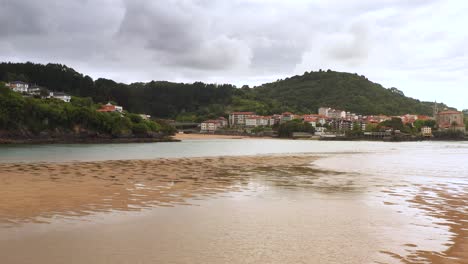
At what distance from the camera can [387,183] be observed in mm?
19375

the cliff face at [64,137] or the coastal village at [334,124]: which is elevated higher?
the coastal village at [334,124]

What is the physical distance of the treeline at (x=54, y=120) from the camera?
7162 cm

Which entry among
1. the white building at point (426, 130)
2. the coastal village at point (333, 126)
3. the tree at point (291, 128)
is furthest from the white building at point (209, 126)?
the white building at point (426, 130)

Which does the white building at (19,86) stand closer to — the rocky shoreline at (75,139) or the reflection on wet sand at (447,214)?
the rocky shoreline at (75,139)

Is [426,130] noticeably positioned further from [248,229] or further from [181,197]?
[248,229]

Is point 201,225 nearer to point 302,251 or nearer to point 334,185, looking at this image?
point 302,251

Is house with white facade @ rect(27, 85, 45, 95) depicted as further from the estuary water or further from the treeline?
the estuary water

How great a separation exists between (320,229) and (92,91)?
143824mm

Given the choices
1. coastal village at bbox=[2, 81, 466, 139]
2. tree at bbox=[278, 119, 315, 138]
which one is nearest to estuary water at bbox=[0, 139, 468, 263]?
coastal village at bbox=[2, 81, 466, 139]

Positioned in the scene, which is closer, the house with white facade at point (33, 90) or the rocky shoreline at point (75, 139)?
the rocky shoreline at point (75, 139)

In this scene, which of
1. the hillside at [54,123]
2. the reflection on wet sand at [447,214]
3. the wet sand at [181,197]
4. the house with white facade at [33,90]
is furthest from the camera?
the house with white facade at [33,90]

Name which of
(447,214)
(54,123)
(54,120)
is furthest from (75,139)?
(447,214)

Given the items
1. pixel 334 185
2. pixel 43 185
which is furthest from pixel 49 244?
pixel 334 185

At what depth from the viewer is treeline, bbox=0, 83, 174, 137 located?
7162 centimetres
